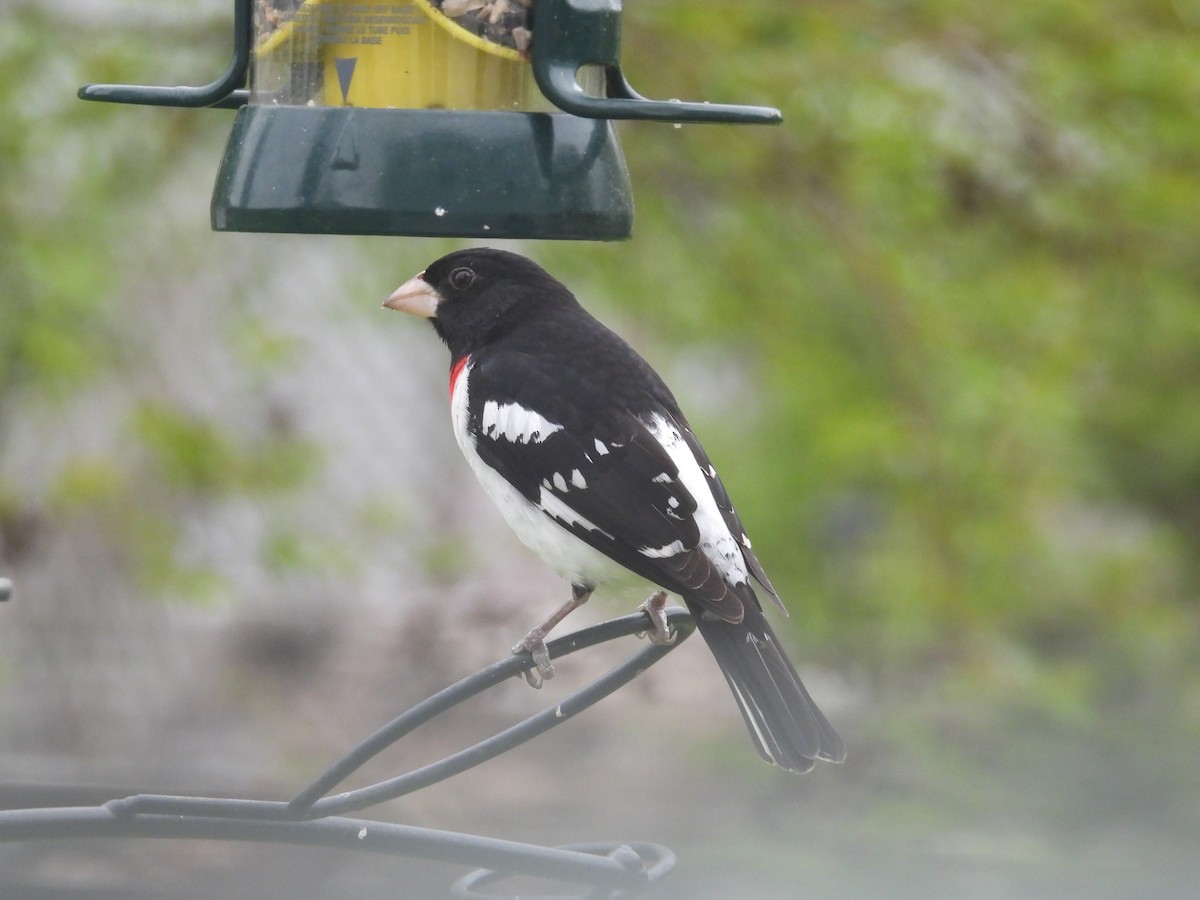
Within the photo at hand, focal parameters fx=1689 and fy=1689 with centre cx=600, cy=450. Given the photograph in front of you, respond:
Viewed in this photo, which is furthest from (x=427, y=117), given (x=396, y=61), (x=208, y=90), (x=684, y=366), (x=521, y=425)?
(x=684, y=366)

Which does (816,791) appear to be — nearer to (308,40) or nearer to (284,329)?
(284,329)

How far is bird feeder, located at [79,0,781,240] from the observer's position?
8.30ft

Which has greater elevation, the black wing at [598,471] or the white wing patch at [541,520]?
the black wing at [598,471]

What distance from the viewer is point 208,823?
2312 millimetres

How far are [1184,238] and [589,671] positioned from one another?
93.9 inches

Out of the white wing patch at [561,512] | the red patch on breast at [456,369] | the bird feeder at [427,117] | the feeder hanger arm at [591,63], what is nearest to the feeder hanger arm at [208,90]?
the bird feeder at [427,117]

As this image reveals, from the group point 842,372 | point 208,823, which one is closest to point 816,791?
point 842,372

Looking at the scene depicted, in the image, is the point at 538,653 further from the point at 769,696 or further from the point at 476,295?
the point at 476,295

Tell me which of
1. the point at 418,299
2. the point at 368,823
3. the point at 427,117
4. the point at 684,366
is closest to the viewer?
→ the point at 368,823

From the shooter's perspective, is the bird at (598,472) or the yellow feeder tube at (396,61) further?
the bird at (598,472)

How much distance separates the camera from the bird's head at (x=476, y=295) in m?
3.15

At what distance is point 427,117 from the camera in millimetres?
2572

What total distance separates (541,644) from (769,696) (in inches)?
15.8

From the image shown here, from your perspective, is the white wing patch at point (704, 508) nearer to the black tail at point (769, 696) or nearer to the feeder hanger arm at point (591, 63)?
the black tail at point (769, 696)
